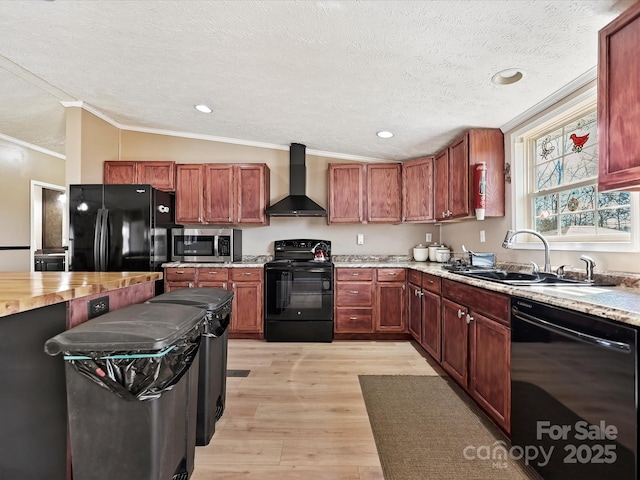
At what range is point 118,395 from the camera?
1.16m

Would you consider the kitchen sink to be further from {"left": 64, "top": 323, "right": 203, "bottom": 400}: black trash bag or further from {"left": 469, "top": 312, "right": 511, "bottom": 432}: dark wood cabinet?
{"left": 64, "top": 323, "right": 203, "bottom": 400}: black trash bag

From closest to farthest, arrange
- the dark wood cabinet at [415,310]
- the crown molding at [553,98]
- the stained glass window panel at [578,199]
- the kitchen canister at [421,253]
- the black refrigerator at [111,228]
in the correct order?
the crown molding at [553,98] < the stained glass window panel at [578,199] < the dark wood cabinet at [415,310] < the black refrigerator at [111,228] < the kitchen canister at [421,253]

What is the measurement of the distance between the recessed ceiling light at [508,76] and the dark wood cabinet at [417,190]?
1538 mm

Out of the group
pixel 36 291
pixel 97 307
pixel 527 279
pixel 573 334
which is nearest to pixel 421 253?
pixel 527 279

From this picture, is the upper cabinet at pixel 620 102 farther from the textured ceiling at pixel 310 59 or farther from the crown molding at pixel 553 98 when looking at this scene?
the crown molding at pixel 553 98

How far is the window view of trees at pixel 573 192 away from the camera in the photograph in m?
2.00

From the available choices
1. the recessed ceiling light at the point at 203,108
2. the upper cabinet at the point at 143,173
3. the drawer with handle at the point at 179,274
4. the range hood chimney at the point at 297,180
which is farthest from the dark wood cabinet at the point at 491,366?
the upper cabinet at the point at 143,173

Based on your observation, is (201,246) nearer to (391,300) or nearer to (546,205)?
(391,300)

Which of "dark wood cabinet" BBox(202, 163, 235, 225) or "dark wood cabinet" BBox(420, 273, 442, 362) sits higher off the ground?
"dark wood cabinet" BBox(202, 163, 235, 225)

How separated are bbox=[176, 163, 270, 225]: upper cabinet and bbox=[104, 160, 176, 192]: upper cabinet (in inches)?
8.6

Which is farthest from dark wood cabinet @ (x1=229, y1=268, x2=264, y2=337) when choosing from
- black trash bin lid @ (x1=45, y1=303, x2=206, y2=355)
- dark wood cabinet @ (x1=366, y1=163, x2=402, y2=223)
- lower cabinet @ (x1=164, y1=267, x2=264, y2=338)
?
black trash bin lid @ (x1=45, y1=303, x2=206, y2=355)

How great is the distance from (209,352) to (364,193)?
284 cm

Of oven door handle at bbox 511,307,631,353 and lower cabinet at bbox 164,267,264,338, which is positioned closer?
oven door handle at bbox 511,307,631,353

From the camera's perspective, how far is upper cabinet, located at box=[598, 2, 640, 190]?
1405mm
